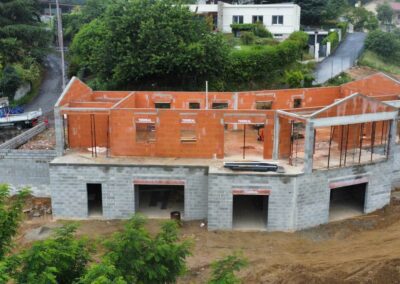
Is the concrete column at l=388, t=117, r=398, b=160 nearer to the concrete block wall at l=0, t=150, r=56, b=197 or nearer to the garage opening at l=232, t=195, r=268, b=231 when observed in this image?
the garage opening at l=232, t=195, r=268, b=231

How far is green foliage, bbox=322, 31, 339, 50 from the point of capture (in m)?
58.2

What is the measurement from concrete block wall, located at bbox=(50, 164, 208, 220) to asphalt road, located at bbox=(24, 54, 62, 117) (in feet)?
64.3

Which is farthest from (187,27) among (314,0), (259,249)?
(314,0)

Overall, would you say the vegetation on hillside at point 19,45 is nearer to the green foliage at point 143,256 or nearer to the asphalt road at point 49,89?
the asphalt road at point 49,89

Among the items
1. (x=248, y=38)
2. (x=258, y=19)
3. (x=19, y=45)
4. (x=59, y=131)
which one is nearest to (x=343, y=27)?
(x=258, y=19)

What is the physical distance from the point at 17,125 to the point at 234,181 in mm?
21707

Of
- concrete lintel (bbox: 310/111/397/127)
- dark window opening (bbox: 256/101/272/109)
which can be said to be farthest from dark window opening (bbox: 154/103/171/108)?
concrete lintel (bbox: 310/111/397/127)

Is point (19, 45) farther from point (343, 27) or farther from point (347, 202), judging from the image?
point (343, 27)

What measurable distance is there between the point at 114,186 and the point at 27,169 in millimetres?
5578

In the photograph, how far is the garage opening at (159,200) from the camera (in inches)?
953

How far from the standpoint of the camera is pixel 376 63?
192ft

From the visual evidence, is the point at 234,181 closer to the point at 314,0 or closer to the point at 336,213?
the point at 336,213

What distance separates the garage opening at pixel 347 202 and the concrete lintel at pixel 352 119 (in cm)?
350

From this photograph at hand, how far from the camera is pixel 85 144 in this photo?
26453mm
